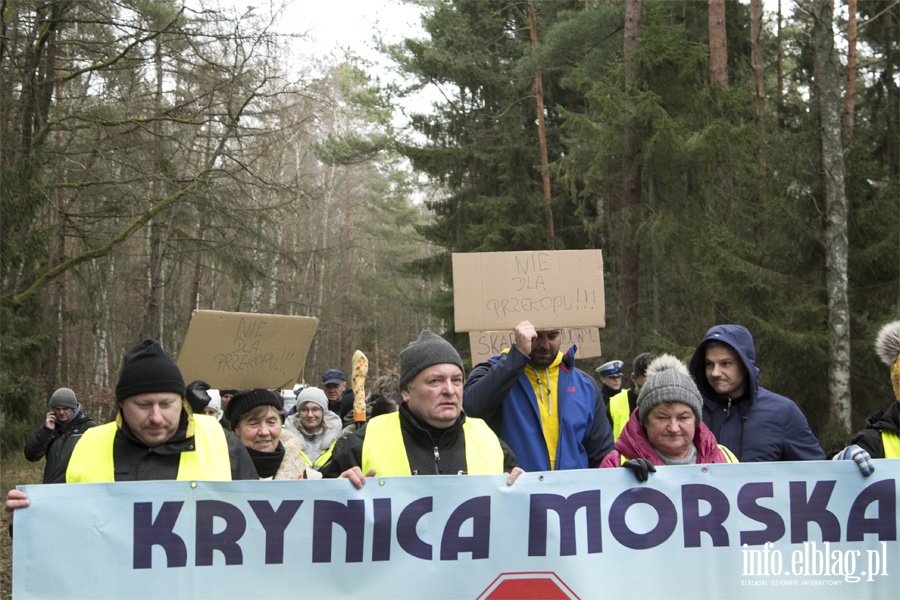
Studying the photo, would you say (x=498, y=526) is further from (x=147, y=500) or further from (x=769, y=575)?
(x=147, y=500)

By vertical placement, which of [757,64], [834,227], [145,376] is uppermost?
[757,64]

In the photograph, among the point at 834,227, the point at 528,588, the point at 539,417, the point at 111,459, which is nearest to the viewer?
the point at 111,459

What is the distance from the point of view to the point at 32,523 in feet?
12.4

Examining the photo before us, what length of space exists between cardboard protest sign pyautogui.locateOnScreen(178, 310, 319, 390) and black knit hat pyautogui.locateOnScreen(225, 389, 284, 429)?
71 centimetres

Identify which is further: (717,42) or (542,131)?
(542,131)

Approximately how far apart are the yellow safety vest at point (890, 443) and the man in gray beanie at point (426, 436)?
1707mm

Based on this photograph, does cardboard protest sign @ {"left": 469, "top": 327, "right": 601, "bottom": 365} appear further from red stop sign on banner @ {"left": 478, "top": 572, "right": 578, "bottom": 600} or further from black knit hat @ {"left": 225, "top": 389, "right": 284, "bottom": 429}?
red stop sign on banner @ {"left": 478, "top": 572, "right": 578, "bottom": 600}

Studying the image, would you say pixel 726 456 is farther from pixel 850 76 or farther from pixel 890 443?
pixel 850 76

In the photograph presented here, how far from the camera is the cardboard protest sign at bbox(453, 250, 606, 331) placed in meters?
5.56

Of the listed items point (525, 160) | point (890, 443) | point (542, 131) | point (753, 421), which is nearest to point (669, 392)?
point (753, 421)

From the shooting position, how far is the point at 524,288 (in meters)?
5.66

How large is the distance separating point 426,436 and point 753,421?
5.19ft

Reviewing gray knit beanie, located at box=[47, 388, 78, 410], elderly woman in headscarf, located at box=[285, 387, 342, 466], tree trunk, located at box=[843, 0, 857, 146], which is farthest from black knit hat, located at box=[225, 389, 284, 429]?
tree trunk, located at box=[843, 0, 857, 146]

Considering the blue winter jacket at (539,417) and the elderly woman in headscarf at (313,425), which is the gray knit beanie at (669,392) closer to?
the blue winter jacket at (539,417)
